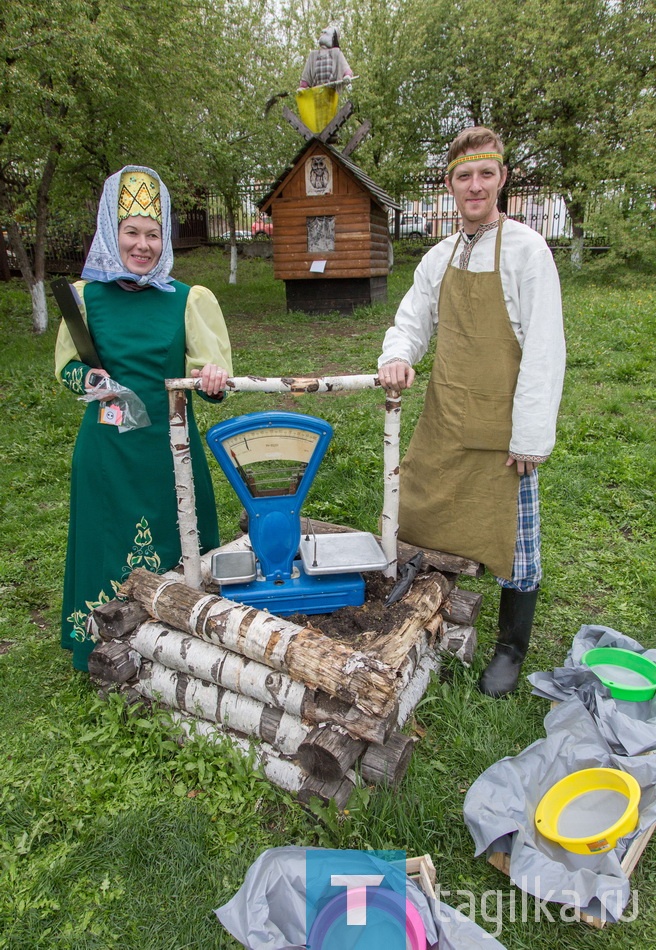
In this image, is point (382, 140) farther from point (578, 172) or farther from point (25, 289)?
point (25, 289)

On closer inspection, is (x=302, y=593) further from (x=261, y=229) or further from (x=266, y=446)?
(x=261, y=229)

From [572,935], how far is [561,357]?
1.75 meters

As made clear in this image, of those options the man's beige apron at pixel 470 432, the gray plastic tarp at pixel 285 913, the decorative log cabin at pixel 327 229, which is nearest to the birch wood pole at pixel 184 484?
the man's beige apron at pixel 470 432

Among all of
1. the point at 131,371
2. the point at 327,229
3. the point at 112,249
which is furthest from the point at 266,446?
the point at 327,229

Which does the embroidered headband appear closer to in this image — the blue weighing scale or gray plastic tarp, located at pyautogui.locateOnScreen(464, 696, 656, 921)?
the blue weighing scale

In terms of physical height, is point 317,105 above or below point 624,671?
above

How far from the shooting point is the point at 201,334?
2.59 meters

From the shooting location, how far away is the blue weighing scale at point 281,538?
2461 mm

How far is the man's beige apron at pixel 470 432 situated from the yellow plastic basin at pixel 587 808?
76 cm

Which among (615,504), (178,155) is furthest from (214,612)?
(178,155)

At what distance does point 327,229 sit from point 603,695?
10442mm

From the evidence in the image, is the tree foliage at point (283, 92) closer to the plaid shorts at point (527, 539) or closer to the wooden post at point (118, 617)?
the wooden post at point (118, 617)

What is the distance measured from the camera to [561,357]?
2.32 meters

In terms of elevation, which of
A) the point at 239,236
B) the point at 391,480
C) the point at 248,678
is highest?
the point at 239,236
